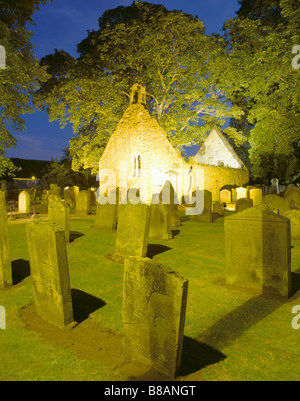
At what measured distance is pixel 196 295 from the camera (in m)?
5.33

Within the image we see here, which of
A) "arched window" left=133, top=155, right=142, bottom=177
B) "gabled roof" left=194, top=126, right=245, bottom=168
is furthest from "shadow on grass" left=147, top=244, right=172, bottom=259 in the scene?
"gabled roof" left=194, top=126, right=245, bottom=168

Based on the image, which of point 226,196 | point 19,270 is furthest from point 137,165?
point 19,270

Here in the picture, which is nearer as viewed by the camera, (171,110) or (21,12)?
(21,12)

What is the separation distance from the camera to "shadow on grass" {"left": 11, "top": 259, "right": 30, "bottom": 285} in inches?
246

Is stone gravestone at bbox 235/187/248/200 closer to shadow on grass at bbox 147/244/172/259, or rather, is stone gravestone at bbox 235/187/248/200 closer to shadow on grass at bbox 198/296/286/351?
shadow on grass at bbox 147/244/172/259

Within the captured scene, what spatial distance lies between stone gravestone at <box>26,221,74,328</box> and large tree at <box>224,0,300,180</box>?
20.3 meters

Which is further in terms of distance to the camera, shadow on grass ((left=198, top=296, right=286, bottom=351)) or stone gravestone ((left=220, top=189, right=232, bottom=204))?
stone gravestone ((left=220, top=189, right=232, bottom=204))

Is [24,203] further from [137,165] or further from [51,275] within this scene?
[51,275]

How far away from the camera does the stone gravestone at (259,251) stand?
515 cm

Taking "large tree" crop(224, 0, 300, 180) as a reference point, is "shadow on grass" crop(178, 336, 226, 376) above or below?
below
